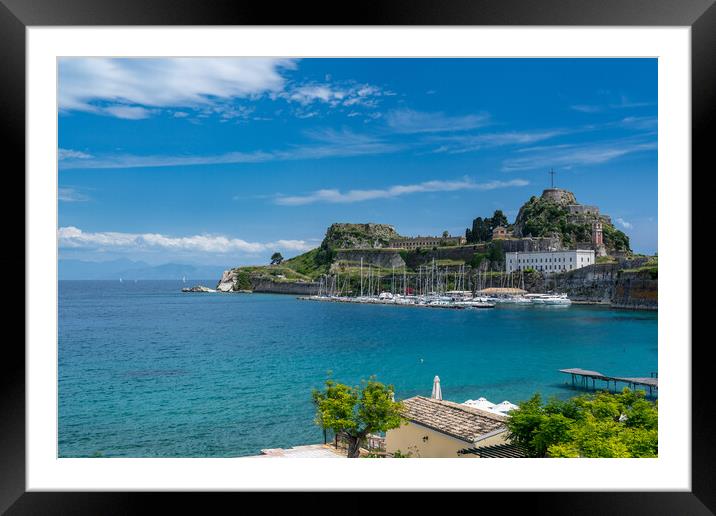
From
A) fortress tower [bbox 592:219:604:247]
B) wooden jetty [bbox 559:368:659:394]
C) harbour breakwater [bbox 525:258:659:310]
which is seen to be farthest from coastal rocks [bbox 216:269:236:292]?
wooden jetty [bbox 559:368:659:394]

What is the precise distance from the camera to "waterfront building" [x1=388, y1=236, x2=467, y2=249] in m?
39.5

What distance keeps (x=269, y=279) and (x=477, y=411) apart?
43504 mm

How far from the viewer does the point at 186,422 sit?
10922 mm

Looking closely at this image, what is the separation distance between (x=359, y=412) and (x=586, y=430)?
2.08 metres

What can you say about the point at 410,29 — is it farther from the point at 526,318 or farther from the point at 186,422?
the point at 526,318

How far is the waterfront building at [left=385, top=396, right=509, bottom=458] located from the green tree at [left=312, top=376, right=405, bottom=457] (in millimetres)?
198

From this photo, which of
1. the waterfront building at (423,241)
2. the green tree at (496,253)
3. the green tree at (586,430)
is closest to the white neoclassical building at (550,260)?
the green tree at (496,253)

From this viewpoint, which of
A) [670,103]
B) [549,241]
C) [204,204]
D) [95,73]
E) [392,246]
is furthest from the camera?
[392,246]

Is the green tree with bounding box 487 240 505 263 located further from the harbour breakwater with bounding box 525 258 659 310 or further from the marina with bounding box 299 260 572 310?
the harbour breakwater with bounding box 525 258 659 310

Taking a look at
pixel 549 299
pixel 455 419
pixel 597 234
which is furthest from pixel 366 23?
pixel 597 234

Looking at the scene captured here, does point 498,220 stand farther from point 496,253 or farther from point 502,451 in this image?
point 502,451

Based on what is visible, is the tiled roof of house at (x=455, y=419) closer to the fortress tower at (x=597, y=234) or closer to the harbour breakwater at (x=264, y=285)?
the fortress tower at (x=597, y=234)

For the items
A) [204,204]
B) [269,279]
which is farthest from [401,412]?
[269,279]

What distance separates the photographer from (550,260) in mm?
32812
